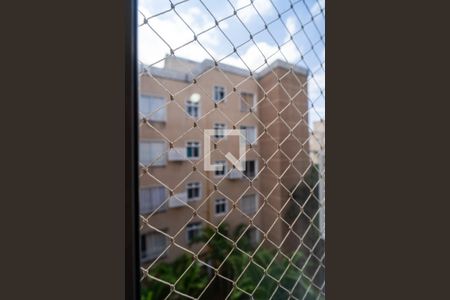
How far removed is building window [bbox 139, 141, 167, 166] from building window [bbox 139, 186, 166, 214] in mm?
46

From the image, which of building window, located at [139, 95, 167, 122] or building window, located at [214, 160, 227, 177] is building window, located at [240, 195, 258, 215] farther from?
building window, located at [139, 95, 167, 122]

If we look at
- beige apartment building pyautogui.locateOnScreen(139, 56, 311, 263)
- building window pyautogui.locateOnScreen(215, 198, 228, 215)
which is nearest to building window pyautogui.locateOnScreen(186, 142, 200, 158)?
beige apartment building pyautogui.locateOnScreen(139, 56, 311, 263)

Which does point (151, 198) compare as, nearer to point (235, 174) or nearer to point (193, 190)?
point (193, 190)

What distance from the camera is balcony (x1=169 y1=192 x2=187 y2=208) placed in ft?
1.42

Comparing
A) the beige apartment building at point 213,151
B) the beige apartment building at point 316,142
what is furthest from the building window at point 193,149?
→ the beige apartment building at point 316,142

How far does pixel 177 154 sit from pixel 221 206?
15 cm

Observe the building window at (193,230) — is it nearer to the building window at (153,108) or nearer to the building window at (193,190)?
the building window at (193,190)

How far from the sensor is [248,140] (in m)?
0.53

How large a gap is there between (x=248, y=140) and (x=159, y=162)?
21 cm
